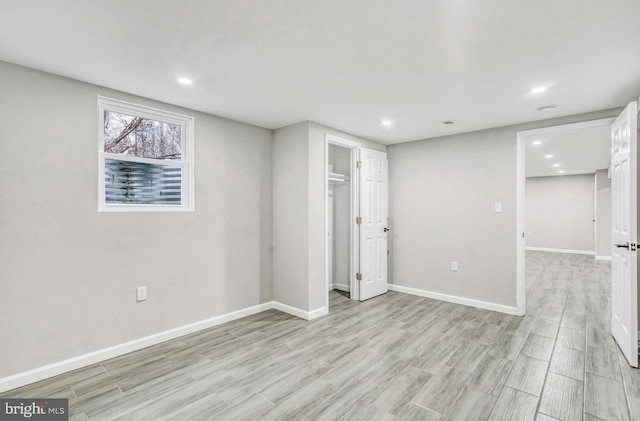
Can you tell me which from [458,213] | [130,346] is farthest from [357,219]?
[130,346]

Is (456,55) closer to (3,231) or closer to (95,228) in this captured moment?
(95,228)

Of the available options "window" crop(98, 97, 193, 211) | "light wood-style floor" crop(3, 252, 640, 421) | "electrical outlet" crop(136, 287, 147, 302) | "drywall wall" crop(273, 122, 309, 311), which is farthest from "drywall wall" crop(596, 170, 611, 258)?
"electrical outlet" crop(136, 287, 147, 302)

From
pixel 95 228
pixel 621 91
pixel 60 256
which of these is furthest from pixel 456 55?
pixel 60 256

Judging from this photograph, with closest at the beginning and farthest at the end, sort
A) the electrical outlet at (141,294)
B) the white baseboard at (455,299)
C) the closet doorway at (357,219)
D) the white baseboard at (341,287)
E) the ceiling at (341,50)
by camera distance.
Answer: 1. the ceiling at (341,50)
2. the electrical outlet at (141,294)
3. the white baseboard at (455,299)
4. the closet doorway at (357,219)
5. the white baseboard at (341,287)

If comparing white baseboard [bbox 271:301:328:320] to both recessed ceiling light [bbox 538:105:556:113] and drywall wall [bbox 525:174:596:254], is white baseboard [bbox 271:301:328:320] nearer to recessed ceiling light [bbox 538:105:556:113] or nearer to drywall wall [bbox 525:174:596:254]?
recessed ceiling light [bbox 538:105:556:113]

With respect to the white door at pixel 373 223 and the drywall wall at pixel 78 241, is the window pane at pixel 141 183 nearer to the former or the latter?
the drywall wall at pixel 78 241

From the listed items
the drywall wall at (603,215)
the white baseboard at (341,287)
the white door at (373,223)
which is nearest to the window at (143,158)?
the white door at (373,223)

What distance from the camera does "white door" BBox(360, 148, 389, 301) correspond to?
14.5ft

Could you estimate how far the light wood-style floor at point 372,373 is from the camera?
2.00 metres

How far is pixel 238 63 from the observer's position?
225cm

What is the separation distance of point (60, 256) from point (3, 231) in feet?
1.24

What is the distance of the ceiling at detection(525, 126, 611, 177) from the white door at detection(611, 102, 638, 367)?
870 millimetres

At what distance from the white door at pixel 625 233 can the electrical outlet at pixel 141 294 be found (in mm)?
4085

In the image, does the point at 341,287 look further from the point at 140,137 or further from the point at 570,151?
the point at 570,151
